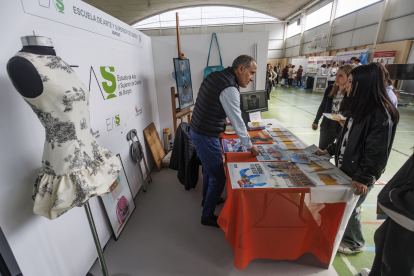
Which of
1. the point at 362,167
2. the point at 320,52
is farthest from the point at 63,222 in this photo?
the point at 320,52

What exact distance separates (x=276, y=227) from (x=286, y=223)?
4.0 inches

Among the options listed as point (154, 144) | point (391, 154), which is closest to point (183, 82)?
point (154, 144)

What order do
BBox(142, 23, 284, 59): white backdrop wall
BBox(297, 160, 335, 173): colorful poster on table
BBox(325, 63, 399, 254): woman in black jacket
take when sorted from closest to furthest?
1. BBox(325, 63, 399, 254): woman in black jacket
2. BBox(297, 160, 335, 173): colorful poster on table
3. BBox(142, 23, 284, 59): white backdrop wall

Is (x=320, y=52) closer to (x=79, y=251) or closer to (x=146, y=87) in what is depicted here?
(x=146, y=87)

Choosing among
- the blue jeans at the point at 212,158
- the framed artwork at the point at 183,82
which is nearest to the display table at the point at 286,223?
the blue jeans at the point at 212,158

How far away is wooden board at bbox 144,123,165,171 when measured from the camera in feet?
9.63

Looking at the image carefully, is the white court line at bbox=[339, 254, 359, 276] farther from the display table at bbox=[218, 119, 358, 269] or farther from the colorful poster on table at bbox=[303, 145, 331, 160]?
the colorful poster on table at bbox=[303, 145, 331, 160]

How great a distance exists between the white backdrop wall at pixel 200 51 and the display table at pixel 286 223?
2.20m

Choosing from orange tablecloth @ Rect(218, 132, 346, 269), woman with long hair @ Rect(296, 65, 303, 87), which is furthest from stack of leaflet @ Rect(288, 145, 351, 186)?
woman with long hair @ Rect(296, 65, 303, 87)

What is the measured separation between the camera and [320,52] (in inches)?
487

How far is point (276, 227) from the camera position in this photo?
1.68m

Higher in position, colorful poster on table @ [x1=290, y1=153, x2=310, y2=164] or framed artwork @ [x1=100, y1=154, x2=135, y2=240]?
colorful poster on table @ [x1=290, y1=153, x2=310, y2=164]

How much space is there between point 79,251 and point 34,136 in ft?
3.07

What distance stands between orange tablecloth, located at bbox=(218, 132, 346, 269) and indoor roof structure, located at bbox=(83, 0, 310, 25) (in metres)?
14.3
